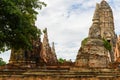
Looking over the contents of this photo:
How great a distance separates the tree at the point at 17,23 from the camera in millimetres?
17266

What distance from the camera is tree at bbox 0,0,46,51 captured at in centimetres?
1727

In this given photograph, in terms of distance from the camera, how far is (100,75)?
15914mm

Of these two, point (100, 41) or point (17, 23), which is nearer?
point (17, 23)

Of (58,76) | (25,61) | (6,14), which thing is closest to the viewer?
(58,76)

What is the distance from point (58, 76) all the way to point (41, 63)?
3415 mm

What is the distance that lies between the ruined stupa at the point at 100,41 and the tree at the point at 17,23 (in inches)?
155

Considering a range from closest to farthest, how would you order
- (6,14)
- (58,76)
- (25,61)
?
1. (58,76)
2. (6,14)
3. (25,61)

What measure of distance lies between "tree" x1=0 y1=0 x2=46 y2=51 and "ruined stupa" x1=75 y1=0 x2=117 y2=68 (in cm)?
394

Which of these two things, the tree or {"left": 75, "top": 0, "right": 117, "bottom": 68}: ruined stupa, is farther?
{"left": 75, "top": 0, "right": 117, "bottom": 68}: ruined stupa

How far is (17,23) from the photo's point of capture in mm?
17969

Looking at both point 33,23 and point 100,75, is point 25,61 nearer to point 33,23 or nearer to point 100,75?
point 33,23

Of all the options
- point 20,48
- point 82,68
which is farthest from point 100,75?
point 20,48

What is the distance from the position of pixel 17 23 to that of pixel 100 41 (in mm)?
6843

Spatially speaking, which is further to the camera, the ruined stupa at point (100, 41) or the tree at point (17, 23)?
the ruined stupa at point (100, 41)
